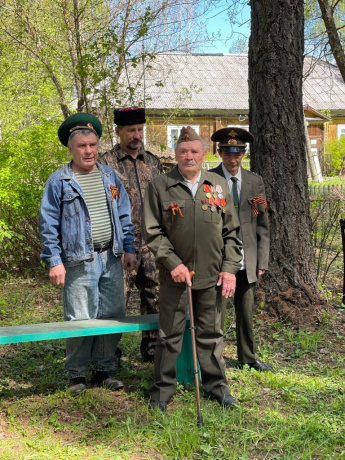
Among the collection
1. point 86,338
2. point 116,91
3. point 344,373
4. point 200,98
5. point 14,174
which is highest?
point 200,98

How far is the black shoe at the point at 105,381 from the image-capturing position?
15.1 feet

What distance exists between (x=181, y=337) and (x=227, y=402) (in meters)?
0.55

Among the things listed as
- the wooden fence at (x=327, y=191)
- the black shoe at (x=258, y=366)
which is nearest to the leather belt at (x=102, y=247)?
the black shoe at (x=258, y=366)

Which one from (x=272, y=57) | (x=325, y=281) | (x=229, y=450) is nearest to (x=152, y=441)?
(x=229, y=450)

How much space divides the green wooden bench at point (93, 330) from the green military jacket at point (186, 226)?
17.2 inches

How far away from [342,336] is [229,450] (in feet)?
9.04

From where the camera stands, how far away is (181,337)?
13.9ft

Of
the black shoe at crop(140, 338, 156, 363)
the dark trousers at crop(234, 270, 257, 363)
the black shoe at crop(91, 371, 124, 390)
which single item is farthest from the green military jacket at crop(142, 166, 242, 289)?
the black shoe at crop(140, 338, 156, 363)

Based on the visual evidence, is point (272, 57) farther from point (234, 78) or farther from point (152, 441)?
point (234, 78)

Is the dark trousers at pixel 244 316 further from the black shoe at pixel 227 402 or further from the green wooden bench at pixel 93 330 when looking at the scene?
the black shoe at pixel 227 402

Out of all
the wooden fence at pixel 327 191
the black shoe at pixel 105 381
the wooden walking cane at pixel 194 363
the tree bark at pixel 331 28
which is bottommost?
the black shoe at pixel 105 381

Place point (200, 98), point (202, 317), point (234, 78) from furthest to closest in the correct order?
point (234, 78)
point (200, 98)
point (202, 317)

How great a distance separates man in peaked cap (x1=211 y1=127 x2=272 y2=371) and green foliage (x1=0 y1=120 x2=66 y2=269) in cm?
382

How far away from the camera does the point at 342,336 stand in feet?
19.8
